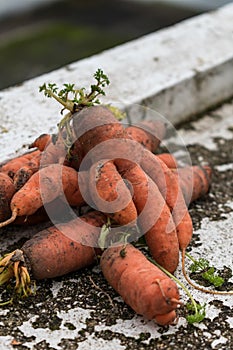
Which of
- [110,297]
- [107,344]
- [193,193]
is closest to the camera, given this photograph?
[107,344]

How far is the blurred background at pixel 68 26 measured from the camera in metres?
4.48

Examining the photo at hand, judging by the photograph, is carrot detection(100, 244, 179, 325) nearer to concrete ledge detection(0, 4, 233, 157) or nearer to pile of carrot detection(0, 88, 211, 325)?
pile of carrot detection(0, 88, 211, 325)

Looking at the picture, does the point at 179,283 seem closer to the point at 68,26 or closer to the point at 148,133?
the point at 148,133

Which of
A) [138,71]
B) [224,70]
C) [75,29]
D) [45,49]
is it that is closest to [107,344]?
[138,71]

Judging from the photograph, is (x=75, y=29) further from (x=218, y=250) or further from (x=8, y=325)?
(x=8, y=325)

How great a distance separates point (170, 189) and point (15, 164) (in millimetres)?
458

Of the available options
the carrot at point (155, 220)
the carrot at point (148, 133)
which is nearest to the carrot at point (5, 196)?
the carrot at point (155, 220)

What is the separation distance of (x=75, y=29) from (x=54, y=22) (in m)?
0.22

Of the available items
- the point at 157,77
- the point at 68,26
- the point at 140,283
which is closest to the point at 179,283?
the point at 140,283

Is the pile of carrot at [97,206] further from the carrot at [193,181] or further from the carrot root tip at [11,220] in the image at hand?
the carrot at [193,181]

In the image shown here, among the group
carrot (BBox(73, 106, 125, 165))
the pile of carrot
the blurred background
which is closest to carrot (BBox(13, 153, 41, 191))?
the pile of carrot

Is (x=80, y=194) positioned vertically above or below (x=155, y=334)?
above

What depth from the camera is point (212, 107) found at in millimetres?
3055

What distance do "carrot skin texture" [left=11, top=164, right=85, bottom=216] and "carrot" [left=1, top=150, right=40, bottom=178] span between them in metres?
0.13
